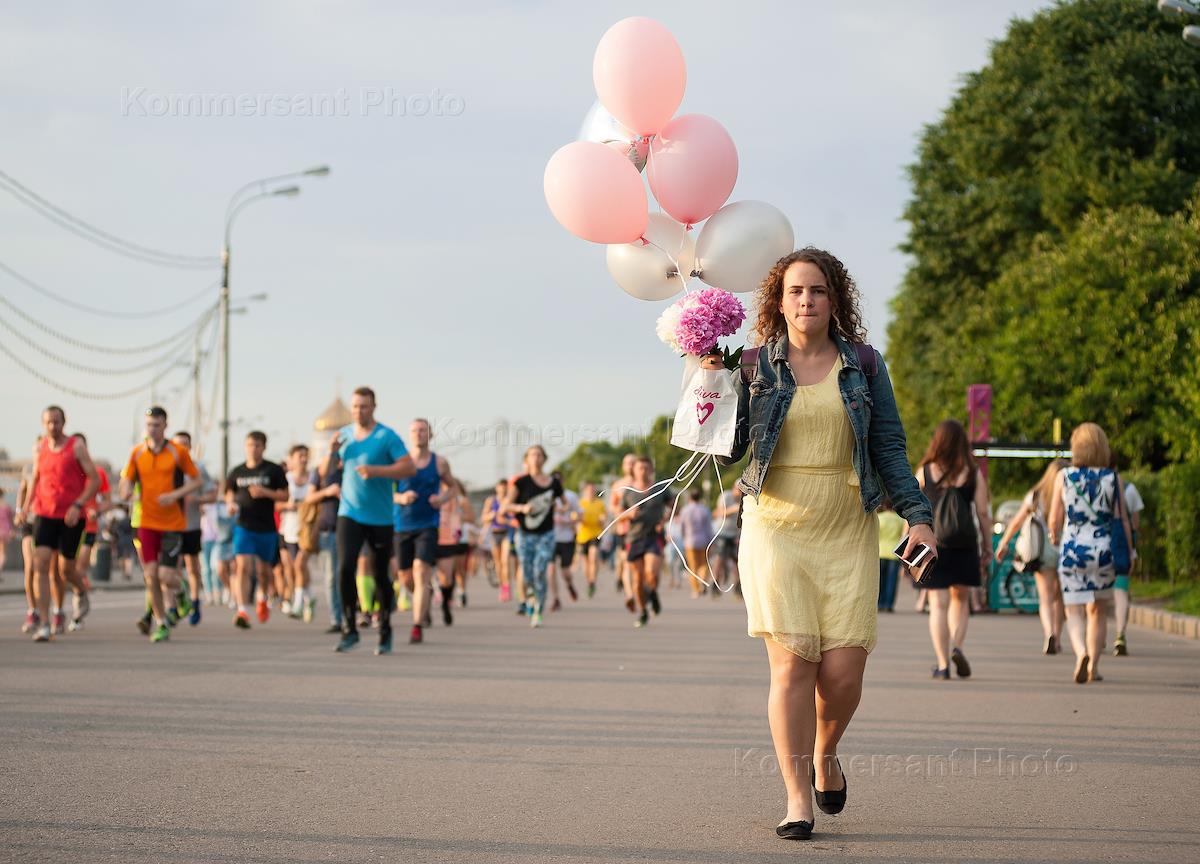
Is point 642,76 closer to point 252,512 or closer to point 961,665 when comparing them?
point 961,665

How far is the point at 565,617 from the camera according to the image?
20125 millimetres

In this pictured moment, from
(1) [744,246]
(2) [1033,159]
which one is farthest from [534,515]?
(2) [1033,159]

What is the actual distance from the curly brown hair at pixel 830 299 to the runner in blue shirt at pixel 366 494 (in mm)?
7001

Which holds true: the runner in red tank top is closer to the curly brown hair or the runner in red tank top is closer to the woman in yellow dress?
the curly brown hair

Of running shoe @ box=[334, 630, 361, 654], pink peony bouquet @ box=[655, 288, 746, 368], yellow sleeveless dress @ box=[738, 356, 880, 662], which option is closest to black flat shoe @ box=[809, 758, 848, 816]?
yellow sleeveless dress @ box=[738, 356, 880, 662]

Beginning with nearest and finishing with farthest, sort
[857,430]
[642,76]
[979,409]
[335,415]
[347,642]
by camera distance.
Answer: [857,430] < [642,76] < [347,642] < [979,409] < [335,415]

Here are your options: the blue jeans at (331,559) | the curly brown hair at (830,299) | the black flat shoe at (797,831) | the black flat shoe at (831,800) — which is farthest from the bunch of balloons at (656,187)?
the blue jeans at (331,559)

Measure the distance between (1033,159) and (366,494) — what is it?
31399 mm

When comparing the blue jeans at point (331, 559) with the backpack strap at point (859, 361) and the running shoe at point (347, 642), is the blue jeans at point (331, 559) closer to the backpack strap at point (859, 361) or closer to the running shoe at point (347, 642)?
the running shoe at point (347, 642)

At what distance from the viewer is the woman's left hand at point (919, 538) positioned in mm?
5453

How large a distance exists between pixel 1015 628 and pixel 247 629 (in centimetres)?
844

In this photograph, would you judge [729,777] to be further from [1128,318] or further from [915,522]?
[1128,318]

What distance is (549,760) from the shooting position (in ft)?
24.3

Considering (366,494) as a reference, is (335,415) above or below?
above
